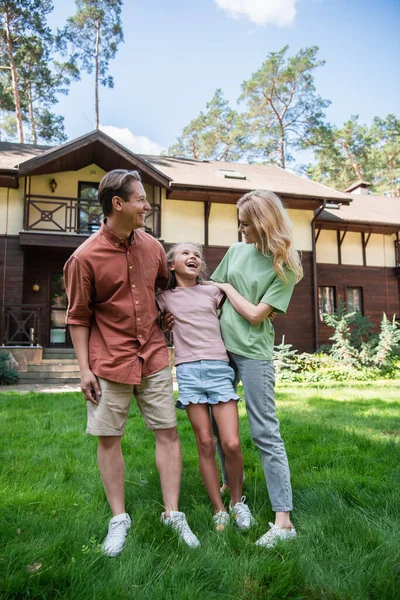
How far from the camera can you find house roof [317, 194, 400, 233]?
15438 mm

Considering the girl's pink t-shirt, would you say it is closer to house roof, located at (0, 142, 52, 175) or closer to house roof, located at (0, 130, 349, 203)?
house roof, located at (0, 130, 349, 203)

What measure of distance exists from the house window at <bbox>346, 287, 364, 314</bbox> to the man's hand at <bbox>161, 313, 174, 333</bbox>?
14.6 m

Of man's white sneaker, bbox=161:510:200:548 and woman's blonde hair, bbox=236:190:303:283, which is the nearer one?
man's white sneaker, bbox=161:510:200:548

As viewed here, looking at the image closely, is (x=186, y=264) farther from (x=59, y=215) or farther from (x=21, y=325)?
(x=59, y=215)

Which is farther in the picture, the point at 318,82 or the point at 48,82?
the point at 318,82

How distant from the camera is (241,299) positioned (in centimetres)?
250

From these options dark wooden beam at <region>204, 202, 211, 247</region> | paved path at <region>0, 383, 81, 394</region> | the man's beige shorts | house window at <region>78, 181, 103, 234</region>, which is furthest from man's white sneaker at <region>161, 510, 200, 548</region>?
dark wooden beam at <region>204, 202, 211, 247</region>

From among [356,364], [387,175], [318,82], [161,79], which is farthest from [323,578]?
[387,175]

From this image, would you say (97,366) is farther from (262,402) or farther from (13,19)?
(13,19)

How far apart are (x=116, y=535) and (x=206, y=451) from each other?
599 mm

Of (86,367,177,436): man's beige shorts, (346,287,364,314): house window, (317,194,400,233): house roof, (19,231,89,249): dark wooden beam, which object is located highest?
(317,194,400,233): house roof

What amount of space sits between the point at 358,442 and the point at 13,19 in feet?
75.7

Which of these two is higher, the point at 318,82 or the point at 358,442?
the point at 318,82

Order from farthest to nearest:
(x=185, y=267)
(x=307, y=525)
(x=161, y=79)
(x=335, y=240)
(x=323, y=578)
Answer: (x=161, y=79) → (x=335, y=240) → (x=185, y=267) → (x=307, y=525) → (x=323, y=578)
